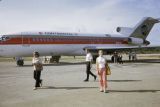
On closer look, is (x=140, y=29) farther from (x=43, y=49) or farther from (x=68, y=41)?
(x=43, y=49)

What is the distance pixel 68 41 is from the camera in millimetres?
33156

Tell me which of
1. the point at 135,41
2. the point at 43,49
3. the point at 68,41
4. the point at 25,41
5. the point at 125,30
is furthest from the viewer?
the point at 125,30

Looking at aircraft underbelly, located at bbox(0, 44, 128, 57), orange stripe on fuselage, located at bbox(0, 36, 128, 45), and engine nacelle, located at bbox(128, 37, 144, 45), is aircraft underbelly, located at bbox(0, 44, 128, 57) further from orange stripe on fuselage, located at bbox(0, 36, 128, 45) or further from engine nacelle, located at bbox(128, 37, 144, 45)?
engine nacelle, located at bbox(128, 37, 144, 45)

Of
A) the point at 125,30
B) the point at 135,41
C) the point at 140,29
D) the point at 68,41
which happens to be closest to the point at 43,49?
the point at 68,41

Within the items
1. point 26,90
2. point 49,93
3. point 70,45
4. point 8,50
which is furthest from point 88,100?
point 70,45

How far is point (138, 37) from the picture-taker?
43031mm

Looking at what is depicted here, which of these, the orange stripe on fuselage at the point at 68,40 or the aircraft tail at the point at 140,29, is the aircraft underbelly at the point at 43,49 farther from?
the aircraft tail at the point at 140,29

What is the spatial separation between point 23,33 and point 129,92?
2040 centimetres

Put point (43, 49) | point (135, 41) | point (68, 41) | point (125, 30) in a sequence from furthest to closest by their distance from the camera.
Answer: point (125, 30) → point (135, 41) → point (68, 41) → point (43, 49)

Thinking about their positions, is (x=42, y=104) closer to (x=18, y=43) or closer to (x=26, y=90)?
(x=26, y=90)

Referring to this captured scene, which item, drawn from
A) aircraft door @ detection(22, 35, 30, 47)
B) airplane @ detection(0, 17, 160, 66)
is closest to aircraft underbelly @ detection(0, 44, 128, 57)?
airplane @ detection(0, 17, 160, 66)

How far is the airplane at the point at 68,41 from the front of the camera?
29016 millimetres

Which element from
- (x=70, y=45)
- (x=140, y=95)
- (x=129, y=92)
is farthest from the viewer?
(x=70, y=45)

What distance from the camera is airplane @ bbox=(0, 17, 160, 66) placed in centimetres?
2902
